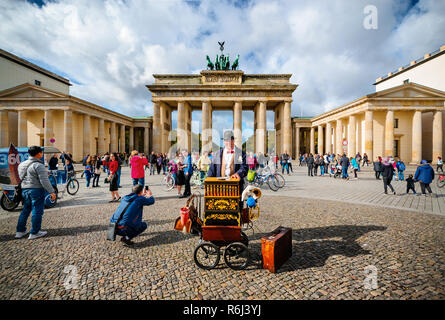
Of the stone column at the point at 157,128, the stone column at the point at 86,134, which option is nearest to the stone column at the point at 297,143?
the stone column at the point at 157,128

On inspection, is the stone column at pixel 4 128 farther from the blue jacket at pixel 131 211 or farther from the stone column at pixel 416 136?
the stone column at pixel 416 136

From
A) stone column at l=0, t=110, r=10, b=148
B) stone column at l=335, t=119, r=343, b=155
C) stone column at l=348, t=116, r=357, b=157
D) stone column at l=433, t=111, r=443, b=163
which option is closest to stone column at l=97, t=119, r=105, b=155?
stone column at l=0, t=110, r=10, b=148

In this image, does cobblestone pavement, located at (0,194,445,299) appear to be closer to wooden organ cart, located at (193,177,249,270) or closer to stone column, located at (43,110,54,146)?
wooden organ cart, located at (193,177,249,270)

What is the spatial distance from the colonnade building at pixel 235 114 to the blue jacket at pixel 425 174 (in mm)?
19870

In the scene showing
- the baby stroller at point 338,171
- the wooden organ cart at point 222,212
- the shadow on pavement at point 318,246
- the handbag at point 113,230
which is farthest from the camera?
the baby stroller at point 338,171

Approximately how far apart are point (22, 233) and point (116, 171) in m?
3.65

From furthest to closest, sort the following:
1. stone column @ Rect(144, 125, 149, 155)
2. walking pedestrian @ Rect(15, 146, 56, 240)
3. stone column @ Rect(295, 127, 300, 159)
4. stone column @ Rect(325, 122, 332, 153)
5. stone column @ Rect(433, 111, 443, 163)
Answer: stone column @ Rect(144, 125, 149, 155) → stone column @ Rect(295, 127, 300, 159) → stone column @ Rect(325, 122, 332, 153) → stone column @ Rect(433, 111, 443, 163) → walking pedestrian @ Rect(15, 146, 56, 240)

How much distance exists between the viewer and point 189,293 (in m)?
2.50

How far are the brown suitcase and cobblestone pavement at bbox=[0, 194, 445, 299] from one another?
142mm

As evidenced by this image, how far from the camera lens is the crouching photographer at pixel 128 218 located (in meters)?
3.75

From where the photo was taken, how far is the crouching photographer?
3750 millimetres
